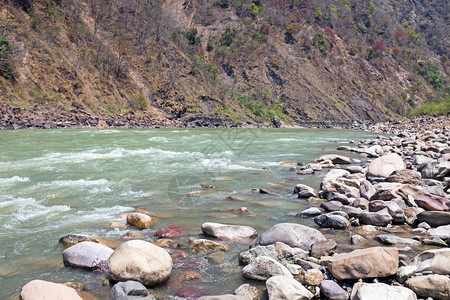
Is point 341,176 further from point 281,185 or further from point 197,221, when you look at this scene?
point 197,221

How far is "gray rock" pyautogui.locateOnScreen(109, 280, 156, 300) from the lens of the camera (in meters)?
3.06

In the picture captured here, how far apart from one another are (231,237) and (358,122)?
66.7 metres

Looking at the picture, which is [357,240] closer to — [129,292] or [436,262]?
[436,262]

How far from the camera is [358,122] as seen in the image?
216 feet

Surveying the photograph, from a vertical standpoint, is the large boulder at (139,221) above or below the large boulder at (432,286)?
below

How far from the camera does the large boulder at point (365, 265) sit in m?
3.32

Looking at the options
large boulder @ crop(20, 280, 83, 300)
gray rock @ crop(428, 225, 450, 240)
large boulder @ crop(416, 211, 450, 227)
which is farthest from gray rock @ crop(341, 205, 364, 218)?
large boulder @ crop(20, 280, 83, 300)

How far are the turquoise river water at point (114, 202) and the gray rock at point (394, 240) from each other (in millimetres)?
486

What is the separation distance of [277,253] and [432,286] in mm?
1528

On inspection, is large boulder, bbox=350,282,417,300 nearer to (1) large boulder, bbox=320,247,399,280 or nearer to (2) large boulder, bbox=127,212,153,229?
(1) large boulder, bbox=320,247,399,280

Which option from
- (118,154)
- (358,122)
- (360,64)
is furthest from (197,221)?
(360,64)

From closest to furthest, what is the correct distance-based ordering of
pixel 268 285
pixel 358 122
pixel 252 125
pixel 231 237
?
pixel 268 285, pixel 231 237, pixel 252 125, pixel 358 122

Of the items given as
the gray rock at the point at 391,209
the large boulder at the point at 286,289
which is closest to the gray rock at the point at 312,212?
the gray rock at the point at 391,209

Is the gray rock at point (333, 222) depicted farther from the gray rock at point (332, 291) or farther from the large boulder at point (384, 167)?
the large boulder at point (384, 167)
